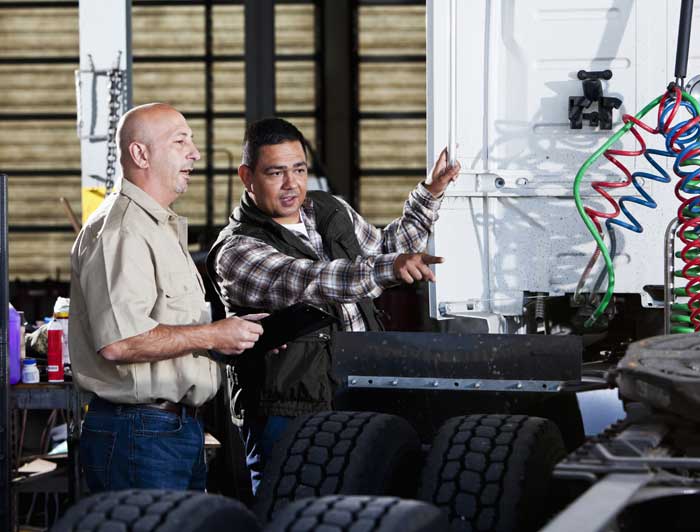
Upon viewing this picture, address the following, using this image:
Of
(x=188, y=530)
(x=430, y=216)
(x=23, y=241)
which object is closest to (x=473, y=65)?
(x=430, y=216)

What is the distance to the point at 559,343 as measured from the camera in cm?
347

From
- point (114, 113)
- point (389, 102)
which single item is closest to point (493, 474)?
point (114, 113)

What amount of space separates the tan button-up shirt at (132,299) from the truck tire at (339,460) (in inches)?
18.9

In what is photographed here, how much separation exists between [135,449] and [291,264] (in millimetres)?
801

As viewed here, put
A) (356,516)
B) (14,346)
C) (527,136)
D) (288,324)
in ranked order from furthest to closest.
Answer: (14,346)
(527,136)
(288,324)
(356,516)

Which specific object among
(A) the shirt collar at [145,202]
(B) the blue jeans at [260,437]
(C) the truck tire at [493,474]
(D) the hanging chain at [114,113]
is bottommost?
(B) the blue jeans at [260,437]

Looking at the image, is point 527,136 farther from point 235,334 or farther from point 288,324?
point 235,334

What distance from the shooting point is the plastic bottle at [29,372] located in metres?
5.20

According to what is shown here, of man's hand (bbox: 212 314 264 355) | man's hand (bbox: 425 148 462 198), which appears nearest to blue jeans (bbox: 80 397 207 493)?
man's hand (bbox: 212 314 264 355)

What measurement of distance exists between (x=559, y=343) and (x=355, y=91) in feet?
43.4

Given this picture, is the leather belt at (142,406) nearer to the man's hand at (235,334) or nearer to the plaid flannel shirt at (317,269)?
the man's hand at (235,334)

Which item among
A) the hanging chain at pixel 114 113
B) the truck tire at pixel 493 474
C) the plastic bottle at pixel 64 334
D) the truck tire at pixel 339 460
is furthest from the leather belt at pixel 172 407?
the hanging chain at pixel 114 113

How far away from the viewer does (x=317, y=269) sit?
3.85 metres

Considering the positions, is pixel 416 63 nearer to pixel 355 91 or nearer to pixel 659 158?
pixel 355 91
